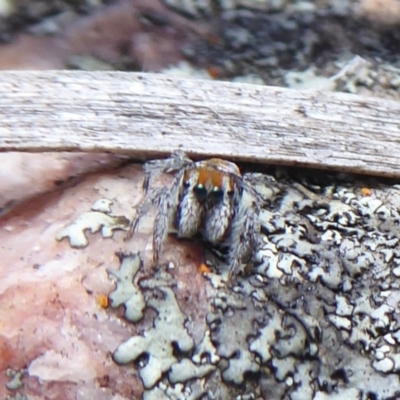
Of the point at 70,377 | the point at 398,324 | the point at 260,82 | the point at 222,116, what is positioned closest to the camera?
the point at 70,377

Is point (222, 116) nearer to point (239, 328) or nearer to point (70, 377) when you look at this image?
point (239, 328)

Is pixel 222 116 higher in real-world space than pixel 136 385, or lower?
higher

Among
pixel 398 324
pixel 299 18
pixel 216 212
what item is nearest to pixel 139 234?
pixel 216 212

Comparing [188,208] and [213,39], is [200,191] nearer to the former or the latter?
[188,208]

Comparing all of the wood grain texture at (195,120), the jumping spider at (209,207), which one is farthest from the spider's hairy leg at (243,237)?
the wood grain texture at (195,120)

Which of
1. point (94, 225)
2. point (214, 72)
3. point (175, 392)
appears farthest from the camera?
point (214, 72)

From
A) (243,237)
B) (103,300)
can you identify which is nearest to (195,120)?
(243,237)
